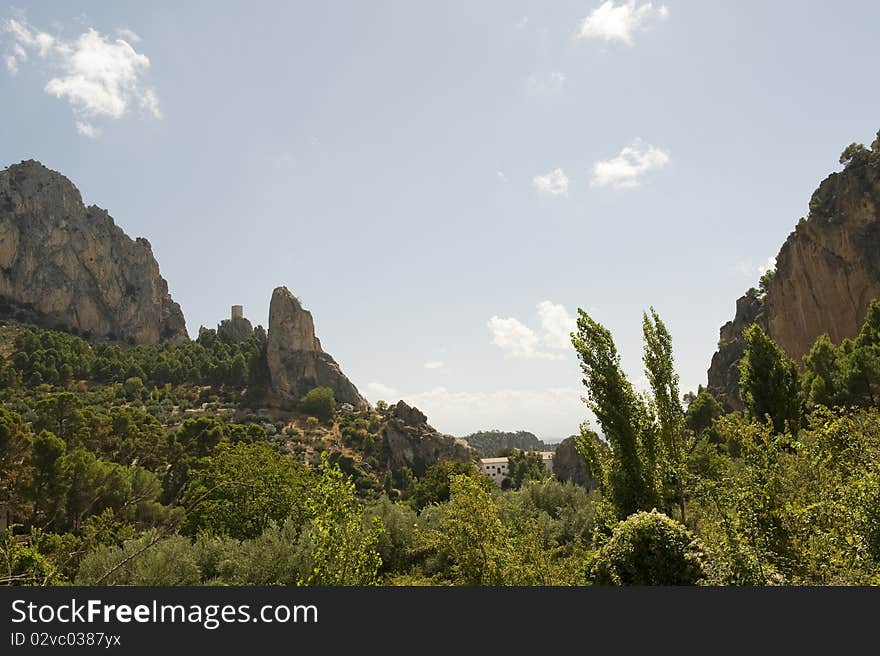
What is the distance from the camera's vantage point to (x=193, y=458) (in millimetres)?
48562

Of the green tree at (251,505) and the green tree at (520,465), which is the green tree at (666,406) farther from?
the green tree at (520,465)

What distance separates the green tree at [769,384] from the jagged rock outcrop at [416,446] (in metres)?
60.2

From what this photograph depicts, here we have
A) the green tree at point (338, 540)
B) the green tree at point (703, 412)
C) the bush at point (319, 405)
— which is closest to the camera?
the green tree at point (338, 540)

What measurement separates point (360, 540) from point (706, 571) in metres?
7.13

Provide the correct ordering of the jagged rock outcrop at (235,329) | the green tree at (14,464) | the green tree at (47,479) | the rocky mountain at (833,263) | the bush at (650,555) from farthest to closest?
the jagged rock outcrop at (235,329), the rocky mountain at (833,263), the green tree at (47,479), the green tree at (14,464), the bush at (650,555)

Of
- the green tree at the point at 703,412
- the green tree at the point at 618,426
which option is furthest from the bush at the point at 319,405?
the green tree at the point at 618,426

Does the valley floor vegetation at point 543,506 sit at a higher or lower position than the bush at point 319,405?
lower

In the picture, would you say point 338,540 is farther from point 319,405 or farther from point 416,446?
point 319,405

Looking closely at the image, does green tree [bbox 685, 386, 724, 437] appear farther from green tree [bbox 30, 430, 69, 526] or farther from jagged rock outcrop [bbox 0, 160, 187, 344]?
jagged rock outcrop [bbox 0, 160, 187, 344]

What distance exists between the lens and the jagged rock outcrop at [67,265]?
116 meters

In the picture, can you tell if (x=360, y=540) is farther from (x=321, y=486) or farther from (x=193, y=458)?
(x=193, y=458)

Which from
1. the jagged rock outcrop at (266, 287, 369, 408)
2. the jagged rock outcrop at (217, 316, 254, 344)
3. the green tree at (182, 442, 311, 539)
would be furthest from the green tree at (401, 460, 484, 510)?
the jagged rock outcrop at (217, 316, 254, 344)

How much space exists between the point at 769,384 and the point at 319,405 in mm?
82657

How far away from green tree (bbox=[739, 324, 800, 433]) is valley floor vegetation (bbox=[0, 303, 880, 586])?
0.33ft
